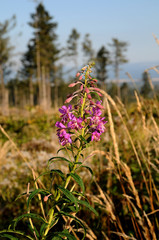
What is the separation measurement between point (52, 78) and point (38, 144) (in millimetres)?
45980

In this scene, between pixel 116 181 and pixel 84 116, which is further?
pixel 116 181

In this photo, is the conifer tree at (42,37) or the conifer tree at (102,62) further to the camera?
the conifer tree at (102,62)

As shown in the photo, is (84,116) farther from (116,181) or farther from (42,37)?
(42,37)

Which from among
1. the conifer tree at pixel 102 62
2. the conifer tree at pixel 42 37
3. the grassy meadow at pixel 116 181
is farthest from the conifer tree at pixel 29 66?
the grassy meadow at pixel 116 181

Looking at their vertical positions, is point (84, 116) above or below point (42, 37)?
below

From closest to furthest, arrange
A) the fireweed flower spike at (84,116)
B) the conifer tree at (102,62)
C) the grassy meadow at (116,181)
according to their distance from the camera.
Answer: the fireweed flower spike at (84,116) → the grassy meadow at (116,181) → the conifer tree at (102,62)

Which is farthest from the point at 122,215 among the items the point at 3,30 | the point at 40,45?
the point at 40,45

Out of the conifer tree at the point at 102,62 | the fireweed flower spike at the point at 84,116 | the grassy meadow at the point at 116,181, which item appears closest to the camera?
the fireweed flower spike at the point at 84,116

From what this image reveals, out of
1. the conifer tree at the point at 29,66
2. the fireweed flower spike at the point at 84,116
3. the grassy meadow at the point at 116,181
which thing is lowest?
the grassy meadow at the point at 116,181

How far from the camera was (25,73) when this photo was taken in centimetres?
3619

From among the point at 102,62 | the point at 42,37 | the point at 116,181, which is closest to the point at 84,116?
the point at 116,181

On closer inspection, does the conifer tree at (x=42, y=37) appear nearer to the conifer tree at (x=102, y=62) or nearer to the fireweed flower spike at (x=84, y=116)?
the conifer tree at (x=102, y=62)

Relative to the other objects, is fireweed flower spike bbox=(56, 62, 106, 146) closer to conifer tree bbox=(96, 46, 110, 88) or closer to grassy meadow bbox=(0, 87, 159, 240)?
grassy meadow bbox=(0, 87, 159, 240)

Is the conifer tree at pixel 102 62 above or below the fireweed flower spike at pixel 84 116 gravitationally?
above
